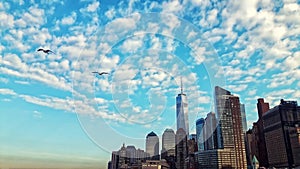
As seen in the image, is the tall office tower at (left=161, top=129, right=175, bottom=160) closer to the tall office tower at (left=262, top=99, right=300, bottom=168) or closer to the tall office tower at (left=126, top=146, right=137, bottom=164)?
the tall office tower at (left=126, top=146, right=137, bottom=164)

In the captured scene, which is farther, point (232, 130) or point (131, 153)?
point (232, 130)

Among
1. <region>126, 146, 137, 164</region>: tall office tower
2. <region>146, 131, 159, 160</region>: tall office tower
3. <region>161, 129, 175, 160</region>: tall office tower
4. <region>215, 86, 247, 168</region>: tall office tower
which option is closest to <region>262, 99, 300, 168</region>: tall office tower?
<region>215, 86, 247, 168</region>: tall office tower

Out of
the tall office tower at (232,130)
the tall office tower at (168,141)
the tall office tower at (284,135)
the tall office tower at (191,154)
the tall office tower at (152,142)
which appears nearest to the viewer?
the tall office tower at (152,142)

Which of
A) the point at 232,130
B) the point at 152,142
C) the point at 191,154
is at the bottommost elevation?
the point at 152,142

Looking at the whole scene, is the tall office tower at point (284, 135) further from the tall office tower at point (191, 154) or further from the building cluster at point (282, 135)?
the tall office tower at point (191, 154)

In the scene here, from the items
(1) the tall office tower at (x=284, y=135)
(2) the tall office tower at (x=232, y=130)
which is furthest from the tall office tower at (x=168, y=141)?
(1) the tall office tower at (x=284, y=135)

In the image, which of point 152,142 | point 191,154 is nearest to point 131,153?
point 191,154

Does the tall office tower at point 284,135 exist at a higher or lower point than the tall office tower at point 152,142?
higher

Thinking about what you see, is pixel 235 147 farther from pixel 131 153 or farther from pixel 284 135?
pixel 131 153

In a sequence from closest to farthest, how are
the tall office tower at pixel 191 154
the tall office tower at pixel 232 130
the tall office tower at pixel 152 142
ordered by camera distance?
1. the tall office tower at pixel 152 142
2. the tall office tower at pixel 232 130
3. the tall office tower at pixel 191 154

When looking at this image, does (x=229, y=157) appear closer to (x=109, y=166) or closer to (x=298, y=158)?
(x=298, y=158)
